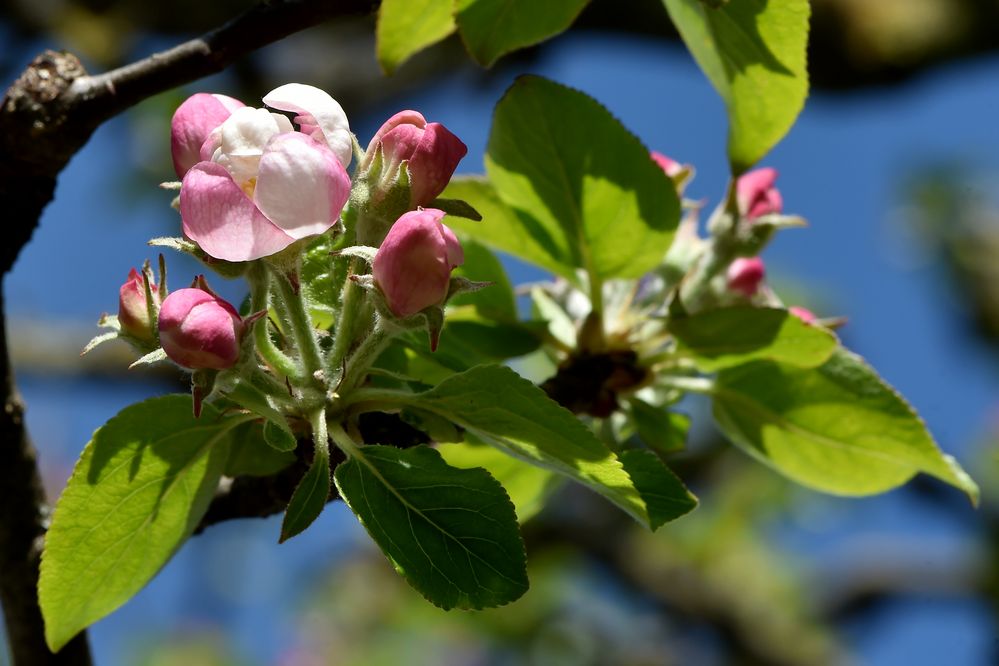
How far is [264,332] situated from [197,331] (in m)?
0.11

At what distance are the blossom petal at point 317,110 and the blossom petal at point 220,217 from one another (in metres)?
0.08

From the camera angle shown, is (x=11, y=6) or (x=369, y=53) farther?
(x=369, y=53)

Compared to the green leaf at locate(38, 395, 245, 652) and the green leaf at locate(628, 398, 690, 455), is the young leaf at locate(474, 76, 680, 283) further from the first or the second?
the green leaf at locate(38, 395, 245, 652)

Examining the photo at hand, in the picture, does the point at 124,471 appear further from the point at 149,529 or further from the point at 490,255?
the point at 490,255

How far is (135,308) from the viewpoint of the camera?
2.86 feet

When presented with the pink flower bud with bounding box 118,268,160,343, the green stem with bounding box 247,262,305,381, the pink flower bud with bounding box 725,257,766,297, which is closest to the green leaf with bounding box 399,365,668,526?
the green stem with bounding box 247,262,305,381

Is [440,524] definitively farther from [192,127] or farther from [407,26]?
[407,26]

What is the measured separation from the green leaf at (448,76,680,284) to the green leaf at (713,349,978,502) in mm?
181

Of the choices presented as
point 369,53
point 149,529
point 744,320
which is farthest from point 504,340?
point 369,53

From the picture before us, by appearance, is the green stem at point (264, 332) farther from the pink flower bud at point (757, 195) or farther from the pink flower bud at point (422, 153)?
the pink flower bud at point (757, 195)

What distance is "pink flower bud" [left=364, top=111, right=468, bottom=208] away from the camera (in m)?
0.88

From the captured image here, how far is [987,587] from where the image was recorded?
448 cm

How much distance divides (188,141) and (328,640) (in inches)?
161

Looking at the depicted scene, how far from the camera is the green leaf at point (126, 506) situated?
0.93m
